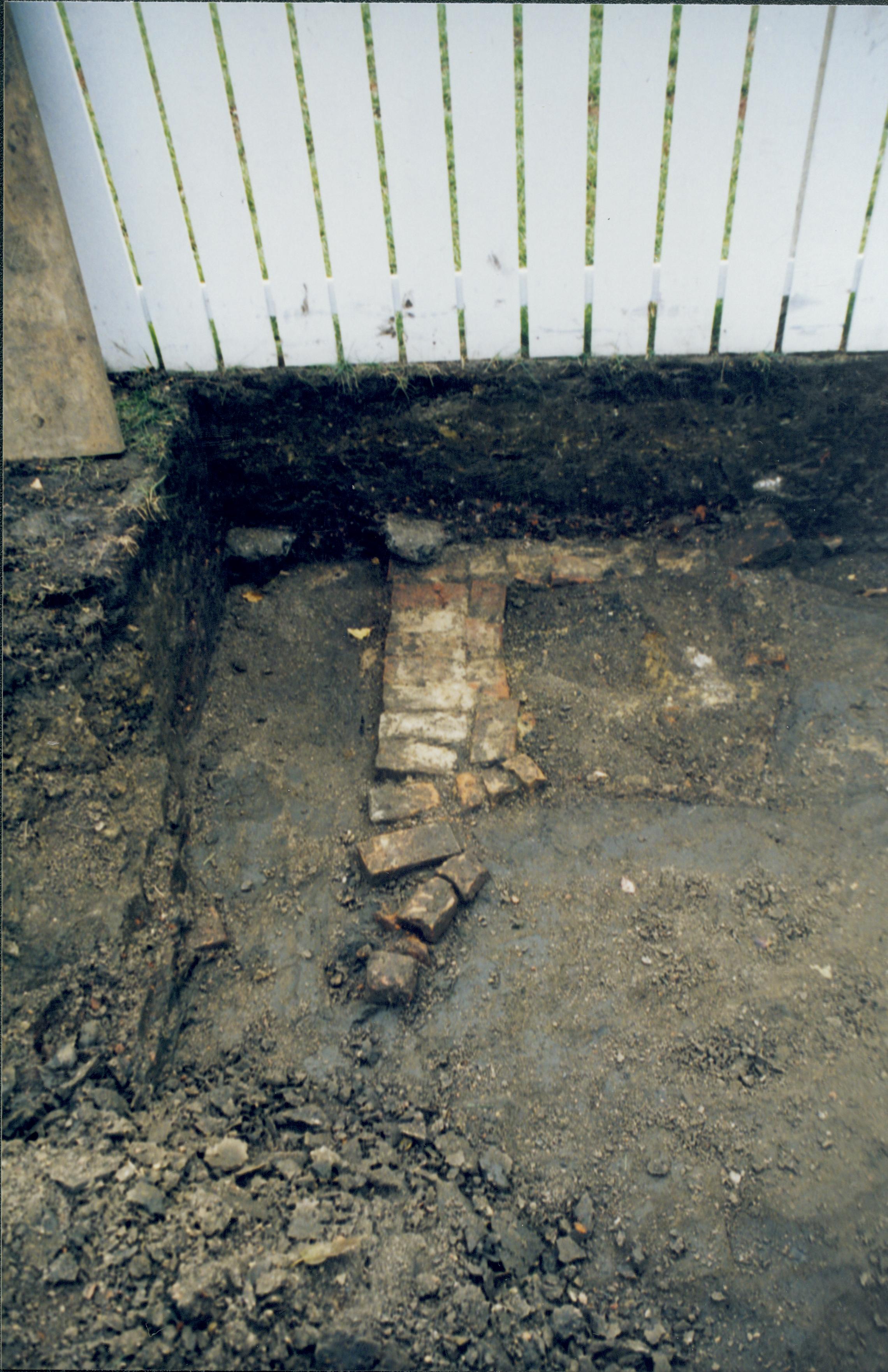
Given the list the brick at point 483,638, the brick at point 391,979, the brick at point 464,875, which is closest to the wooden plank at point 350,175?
the brick at point 483,638

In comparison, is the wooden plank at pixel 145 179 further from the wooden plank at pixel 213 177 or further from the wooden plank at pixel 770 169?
the wooden plank at pixel 770 169

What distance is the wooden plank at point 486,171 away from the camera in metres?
2.84

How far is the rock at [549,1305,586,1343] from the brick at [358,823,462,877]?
134 centimetres

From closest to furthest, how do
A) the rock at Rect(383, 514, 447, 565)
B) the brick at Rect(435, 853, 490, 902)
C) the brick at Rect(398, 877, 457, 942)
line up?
the brick at Rect(398, 877, 457, 942)
the brick at Rect(435, 853, 490, 902)
the rock at Rect(383, 514, 447, 565)

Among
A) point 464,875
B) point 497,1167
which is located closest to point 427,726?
point 464,875

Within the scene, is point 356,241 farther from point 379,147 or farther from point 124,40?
point 124,40

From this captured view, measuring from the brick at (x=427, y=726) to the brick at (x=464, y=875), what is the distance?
0.62 m

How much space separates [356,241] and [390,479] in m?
1.08

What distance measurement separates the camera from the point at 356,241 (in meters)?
3.27

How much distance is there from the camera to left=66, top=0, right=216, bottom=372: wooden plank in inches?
110

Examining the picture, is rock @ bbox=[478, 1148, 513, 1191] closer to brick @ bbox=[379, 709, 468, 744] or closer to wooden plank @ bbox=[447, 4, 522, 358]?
brick @ bbox=[379, 709, 468, 744]

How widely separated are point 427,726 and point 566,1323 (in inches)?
80.9

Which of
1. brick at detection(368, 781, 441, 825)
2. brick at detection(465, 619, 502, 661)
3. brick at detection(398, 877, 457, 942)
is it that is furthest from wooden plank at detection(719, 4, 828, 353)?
brick at detection(398, 877, 457, 942)

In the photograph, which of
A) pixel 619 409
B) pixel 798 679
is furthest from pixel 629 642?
pixel 619 409
